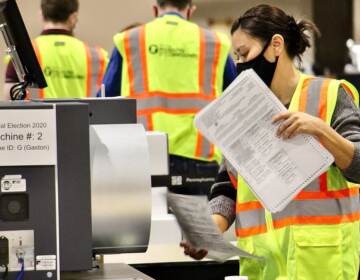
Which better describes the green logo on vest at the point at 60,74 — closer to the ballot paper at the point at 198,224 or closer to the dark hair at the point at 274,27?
the dark hair at the point at 274,27

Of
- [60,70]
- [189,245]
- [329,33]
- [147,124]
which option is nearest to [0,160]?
[189,245]

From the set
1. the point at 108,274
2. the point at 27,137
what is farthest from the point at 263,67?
the point at 27,137

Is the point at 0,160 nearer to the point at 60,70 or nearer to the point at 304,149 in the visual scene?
the point at 304,149

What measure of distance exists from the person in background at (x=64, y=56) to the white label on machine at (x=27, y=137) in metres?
3.57

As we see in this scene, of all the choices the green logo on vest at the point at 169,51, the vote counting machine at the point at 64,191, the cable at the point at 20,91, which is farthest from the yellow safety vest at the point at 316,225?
the green logo on vest at the point at 169,51

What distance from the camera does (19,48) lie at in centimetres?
276

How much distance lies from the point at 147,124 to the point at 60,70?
0.84 meters

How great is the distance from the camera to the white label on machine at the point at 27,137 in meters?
2.43

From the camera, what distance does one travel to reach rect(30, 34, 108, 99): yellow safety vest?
607 centimetres

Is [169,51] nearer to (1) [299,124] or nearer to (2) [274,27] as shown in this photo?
(2) [274,27]

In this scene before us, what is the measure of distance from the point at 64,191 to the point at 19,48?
49 centimetres

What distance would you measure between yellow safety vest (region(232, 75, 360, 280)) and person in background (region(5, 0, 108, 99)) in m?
3.08

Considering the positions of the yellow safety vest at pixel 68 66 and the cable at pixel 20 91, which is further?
the yellow safety vest at pixel 68 66

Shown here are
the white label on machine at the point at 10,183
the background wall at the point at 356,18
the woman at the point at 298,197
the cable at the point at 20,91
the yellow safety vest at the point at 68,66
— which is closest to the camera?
the white label on machine at the point at 10,183
